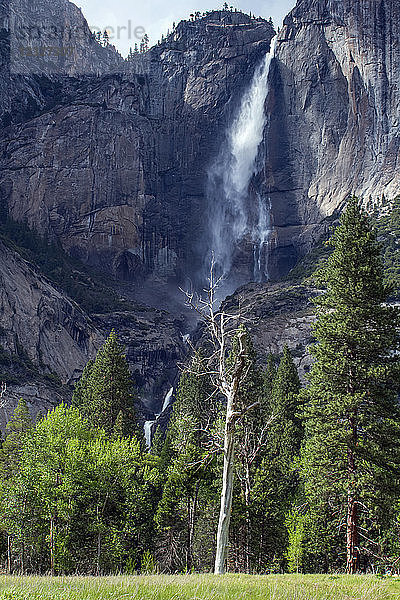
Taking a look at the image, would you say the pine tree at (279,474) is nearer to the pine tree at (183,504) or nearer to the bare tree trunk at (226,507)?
the pine tree at (183,504)

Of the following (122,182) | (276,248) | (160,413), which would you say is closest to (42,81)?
(122,182)

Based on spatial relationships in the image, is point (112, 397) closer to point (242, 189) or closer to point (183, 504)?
point (183, 504)

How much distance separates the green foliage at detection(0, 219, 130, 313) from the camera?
10469cm

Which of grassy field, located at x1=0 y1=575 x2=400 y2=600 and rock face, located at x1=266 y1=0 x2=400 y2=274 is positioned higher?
rock face, located at x1=266 y1=0 x2=400 y2=274

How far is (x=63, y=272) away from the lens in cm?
10838

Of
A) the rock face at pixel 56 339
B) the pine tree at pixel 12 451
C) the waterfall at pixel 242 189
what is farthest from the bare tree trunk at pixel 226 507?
the waterfall at pixel 242 189

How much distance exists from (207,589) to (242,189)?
12231 cm

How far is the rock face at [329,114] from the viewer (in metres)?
107

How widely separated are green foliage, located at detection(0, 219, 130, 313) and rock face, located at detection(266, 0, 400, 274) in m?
37.2

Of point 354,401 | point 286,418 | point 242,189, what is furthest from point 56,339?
point 354,401

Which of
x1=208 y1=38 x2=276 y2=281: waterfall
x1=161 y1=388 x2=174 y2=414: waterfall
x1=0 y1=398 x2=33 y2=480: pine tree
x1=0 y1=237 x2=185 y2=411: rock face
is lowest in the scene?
x1=0 y1=398 x2=33 y2=480: pine tree

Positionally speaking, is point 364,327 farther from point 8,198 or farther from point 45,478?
point 8,198

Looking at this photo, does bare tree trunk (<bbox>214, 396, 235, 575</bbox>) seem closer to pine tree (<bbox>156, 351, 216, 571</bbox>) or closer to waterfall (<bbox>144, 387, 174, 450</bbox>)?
pine tree (<bbox>156, 351, 216, 571</bbox>)

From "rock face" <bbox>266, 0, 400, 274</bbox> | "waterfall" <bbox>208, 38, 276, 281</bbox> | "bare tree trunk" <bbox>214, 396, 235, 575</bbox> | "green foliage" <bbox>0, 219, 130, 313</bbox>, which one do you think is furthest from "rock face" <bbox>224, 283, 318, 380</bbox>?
"bare tree trunk" <bbox>214, 396, 235, 575</bbox>
